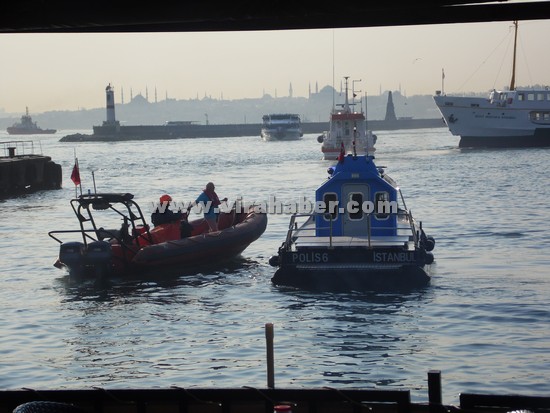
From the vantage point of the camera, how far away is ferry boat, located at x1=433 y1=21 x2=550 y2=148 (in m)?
99.9

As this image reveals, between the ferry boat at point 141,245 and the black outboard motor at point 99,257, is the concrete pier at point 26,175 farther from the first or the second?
the black outboard motor at point 99,257

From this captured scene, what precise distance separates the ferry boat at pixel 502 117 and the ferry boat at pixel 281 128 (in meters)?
66.5

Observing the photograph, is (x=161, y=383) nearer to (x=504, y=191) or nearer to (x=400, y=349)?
(x=400, y=349)

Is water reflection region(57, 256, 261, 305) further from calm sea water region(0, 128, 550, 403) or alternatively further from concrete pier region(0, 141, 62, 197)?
concrete pier region(0, 141, 62, 197)

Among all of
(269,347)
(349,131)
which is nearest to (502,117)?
(349,131)

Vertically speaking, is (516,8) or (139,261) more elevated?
(516,8)

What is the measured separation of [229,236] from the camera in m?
27.9

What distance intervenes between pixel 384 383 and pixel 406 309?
5.98 metres

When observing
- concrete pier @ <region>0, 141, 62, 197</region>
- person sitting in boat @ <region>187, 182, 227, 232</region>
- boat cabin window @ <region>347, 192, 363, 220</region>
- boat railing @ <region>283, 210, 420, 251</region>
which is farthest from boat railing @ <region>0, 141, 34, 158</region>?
boat cabin window @ <region>347, 192, 363, 220</region>

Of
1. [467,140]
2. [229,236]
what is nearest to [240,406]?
[229,236]

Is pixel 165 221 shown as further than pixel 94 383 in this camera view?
Yes

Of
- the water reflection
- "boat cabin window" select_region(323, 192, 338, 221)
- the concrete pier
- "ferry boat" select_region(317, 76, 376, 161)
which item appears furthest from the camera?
"ferry boat" select_region(317, 76, 376, 161)

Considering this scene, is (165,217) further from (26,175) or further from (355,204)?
(26,175)

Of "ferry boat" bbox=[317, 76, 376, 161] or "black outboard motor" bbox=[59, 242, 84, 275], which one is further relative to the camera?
Answer: "ferry boat" bbox=[317, 76, 376, 161]
